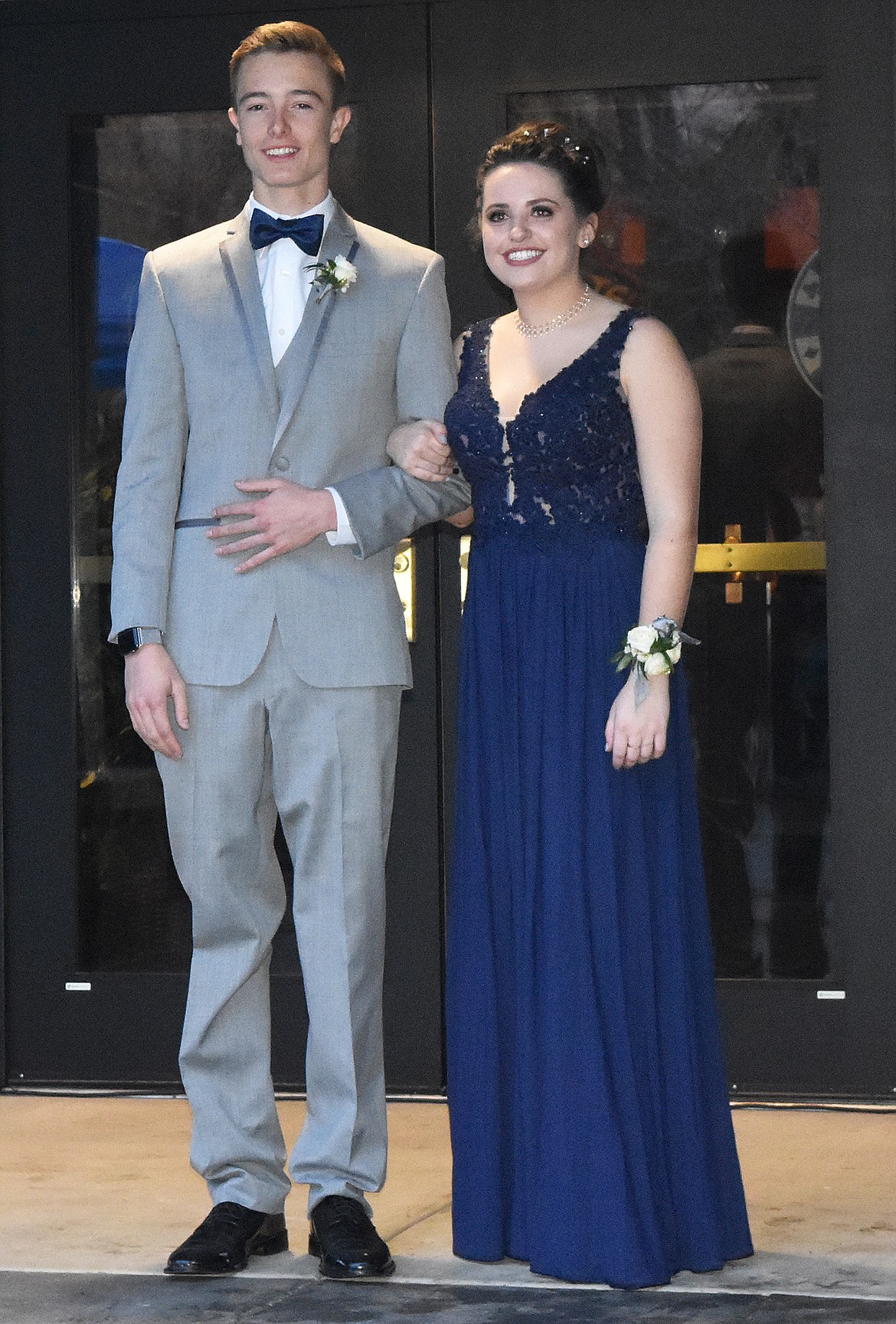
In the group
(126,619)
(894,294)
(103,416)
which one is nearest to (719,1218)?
(126,619)

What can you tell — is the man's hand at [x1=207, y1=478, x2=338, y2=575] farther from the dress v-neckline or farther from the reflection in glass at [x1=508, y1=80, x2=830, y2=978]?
the reflection in glass at [x1=508, y1=80, x2=830, y2=978]

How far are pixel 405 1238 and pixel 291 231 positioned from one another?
1696 mm

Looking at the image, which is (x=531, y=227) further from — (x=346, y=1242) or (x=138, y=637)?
(x=346, y=1242)

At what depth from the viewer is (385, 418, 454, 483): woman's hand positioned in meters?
3.21

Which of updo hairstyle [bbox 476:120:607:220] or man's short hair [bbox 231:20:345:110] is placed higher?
man's short hair [bbox 231:20:345:110]

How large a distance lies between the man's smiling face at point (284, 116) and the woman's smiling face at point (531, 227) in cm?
30

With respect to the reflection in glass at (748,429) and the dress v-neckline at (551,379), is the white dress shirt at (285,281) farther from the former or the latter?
the reflection in glass at (748,429)

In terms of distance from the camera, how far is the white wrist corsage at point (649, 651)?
3.04m

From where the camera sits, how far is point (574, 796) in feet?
10.3

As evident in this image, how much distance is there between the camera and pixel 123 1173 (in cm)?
389

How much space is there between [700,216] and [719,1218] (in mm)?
2350

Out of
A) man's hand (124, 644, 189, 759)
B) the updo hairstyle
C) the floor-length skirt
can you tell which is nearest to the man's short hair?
the updo hairstyle

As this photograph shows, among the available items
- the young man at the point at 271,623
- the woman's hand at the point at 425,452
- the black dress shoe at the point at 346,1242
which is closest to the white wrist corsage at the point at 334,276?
the young man at the point at 271,623

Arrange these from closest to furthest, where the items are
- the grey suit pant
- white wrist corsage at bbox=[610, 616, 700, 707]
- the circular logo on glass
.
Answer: white wrist corsage at bbox=[610, 616, 700, 707] < the grey suit pant < the circular logo on glass
